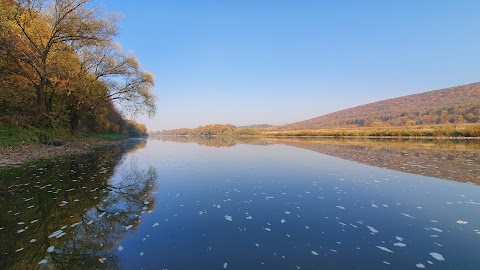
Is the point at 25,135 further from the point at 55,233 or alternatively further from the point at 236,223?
the point at 236,223

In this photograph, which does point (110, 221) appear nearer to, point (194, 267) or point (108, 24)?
point (194, 267)

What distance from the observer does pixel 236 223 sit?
617 centimetres

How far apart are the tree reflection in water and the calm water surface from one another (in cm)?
3

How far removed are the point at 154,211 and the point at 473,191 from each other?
11.5 m

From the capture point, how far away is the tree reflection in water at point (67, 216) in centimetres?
429

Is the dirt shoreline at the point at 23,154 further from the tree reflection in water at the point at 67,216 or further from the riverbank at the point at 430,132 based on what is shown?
the riverbank at the point at 430,132

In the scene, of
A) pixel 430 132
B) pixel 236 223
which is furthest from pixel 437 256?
pixel 430 132

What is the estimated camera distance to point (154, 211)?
692 centimetres

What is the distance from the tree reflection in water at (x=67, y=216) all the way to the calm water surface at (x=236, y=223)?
0.09 feet

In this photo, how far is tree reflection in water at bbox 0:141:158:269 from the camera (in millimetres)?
4285

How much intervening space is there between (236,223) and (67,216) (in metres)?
4.41

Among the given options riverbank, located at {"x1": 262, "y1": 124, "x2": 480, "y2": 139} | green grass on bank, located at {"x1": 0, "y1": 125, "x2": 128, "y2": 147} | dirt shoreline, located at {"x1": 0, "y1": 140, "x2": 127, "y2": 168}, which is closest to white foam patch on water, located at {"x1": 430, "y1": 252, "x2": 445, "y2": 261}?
dirt shoreline, located at {"x1": 0, "y1": 140, "x2": 127, "y2": 168}

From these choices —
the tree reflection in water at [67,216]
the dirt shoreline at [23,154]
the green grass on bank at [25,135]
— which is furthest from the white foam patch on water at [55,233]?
the green grass on bank at [25,135]

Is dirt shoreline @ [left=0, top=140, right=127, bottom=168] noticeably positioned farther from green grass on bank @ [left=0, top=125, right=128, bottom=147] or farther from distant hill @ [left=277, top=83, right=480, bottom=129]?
distant hill @ [left=277, top=83, right=480, bottom=129]
